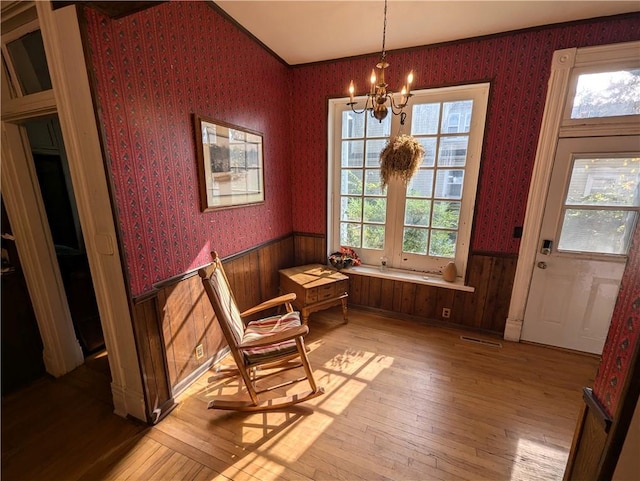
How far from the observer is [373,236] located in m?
3.15

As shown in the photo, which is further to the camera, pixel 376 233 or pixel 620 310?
pixel 376 233

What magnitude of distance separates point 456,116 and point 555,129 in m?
0.78

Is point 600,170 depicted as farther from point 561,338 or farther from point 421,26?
point 421,26

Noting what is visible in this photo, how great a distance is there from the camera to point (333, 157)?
3.12m

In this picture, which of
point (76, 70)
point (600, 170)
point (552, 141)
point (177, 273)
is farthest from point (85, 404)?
point (600, 170)

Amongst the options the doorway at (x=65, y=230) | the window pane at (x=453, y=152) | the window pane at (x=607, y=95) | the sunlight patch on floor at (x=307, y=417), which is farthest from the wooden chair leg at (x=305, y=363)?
the window pane at (x=607, y=95)

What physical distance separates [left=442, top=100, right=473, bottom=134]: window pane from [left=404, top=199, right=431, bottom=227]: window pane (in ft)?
2.36

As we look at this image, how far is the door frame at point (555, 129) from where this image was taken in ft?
6.63

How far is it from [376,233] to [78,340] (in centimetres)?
296

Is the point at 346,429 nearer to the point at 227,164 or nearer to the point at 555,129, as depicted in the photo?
the point at 227,164

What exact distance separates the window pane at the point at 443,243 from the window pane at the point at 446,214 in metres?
0.08

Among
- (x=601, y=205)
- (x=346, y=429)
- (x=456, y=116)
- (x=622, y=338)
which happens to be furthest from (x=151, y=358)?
(x=601, y=205)

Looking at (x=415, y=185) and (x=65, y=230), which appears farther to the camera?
(x=415, y=185)

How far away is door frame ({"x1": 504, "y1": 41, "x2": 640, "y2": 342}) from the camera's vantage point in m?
2.02
